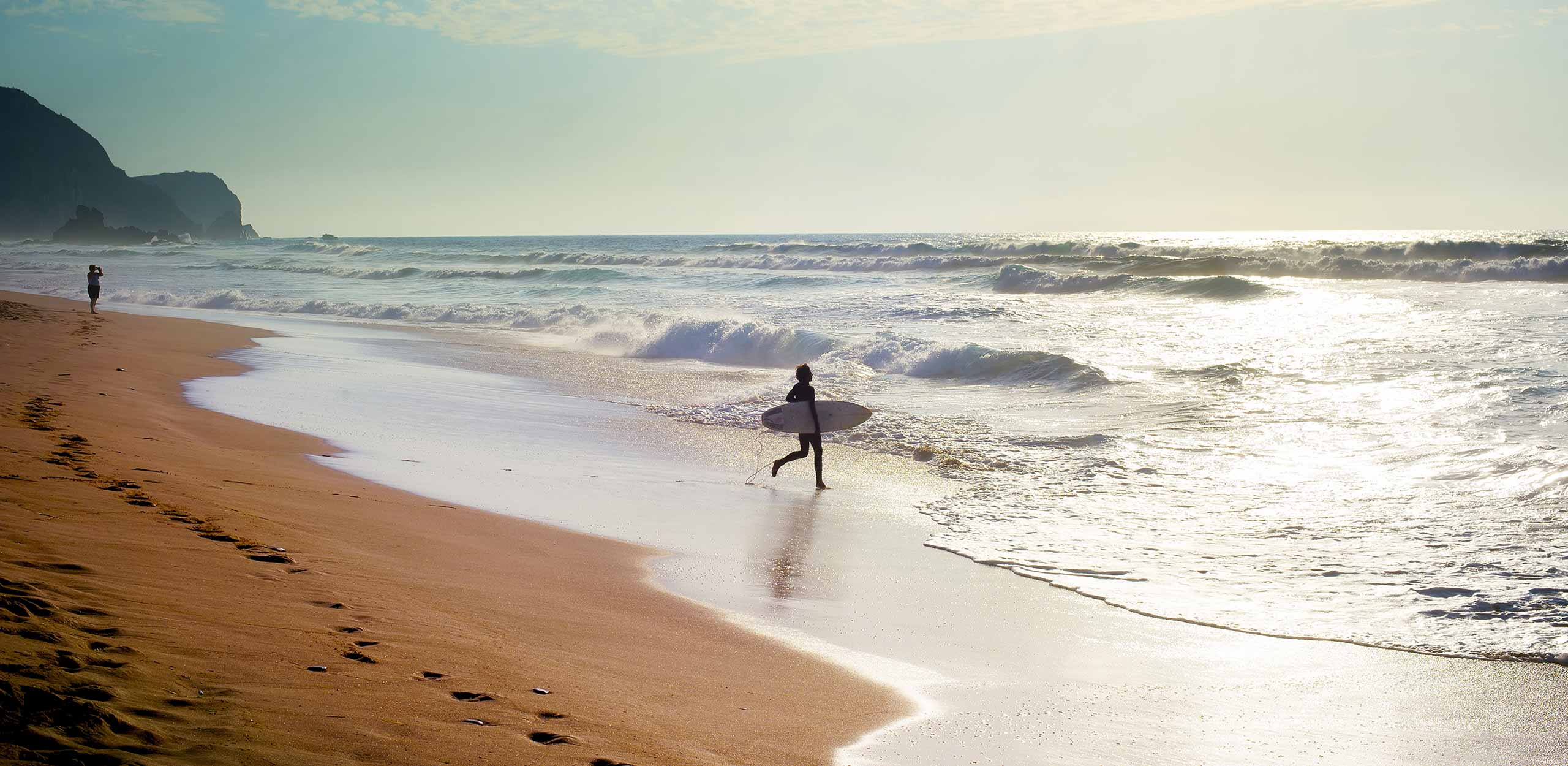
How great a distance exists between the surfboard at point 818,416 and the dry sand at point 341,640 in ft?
11.7

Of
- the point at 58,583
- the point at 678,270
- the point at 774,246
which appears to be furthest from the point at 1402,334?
the point at 774,246

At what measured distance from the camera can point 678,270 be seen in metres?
52.7

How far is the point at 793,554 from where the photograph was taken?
7152 millimetres

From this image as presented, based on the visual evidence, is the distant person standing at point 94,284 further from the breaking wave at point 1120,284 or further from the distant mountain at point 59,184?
the distant mountain at point 59,184

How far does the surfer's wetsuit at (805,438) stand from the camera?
980cm

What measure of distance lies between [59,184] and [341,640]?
170211 mm

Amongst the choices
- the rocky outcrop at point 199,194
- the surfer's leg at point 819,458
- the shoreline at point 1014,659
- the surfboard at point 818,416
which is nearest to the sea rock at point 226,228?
the rocky outcrop at point 199,194

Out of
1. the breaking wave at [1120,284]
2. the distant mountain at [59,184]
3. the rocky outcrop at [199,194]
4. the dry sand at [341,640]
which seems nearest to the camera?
the dry sand at [341,640]

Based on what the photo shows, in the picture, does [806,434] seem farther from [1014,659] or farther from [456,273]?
[456,273]

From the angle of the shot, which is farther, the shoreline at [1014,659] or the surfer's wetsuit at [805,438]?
the surfer's wetsuit at [805,438]

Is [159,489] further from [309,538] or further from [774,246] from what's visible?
[774,246]

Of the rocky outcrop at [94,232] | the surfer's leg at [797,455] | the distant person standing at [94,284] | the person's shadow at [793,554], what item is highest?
the rocky outcrop at [94,232]

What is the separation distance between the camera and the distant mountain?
429 ft

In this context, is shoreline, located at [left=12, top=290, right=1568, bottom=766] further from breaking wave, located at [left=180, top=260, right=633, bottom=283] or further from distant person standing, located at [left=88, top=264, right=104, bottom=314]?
breaking wave, located at [left=180, top=260, right=633, bottom=283]
